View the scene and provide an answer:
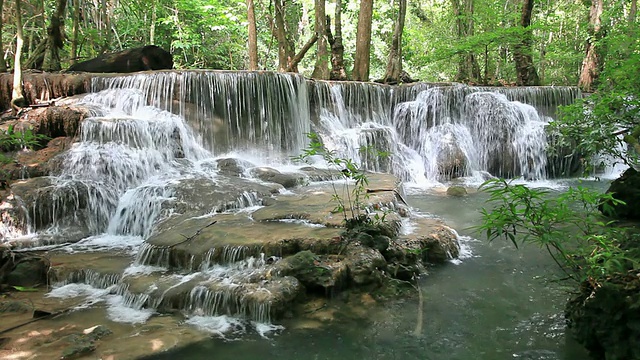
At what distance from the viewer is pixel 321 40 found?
13734mm

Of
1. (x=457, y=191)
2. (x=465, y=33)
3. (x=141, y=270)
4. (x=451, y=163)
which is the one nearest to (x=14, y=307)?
(x=141, y=270)

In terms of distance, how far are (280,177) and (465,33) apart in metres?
14.2

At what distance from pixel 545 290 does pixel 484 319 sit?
101cm

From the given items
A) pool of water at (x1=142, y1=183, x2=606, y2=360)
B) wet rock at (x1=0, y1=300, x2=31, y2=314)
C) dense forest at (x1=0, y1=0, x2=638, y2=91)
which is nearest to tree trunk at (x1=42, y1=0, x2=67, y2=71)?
dense forest at (x1=0, y1=0, x2=638, y2=91)

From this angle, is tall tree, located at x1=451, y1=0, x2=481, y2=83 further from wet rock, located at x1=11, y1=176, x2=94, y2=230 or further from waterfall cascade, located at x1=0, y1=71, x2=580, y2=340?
wet rock, located at x1=11, y1=176, x2=94, y2=230

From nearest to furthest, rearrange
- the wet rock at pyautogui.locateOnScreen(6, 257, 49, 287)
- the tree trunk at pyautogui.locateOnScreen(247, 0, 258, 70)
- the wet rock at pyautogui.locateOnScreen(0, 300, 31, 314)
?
the wet rock at pyautogui.locateOnScreen(0, 300, 31, 314), the wet rock at pyautogui.locateOnScreen(6, 257, 49, 287), the tree trunk at pyautogui.locateOnScreen(247, 0, 258, 70)

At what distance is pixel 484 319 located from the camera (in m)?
3.92

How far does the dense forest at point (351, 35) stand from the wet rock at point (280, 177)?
525cm

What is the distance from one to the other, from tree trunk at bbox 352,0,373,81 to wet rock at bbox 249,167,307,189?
6755 mm

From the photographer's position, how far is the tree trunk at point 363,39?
1330 centimetres

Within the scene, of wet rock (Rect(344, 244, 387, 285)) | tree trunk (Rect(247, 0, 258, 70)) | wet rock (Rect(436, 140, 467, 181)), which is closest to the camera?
wet rock (Rect(344, 244, 387, 285))

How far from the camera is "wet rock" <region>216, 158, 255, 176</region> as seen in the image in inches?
313

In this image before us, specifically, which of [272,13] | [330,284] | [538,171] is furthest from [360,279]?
[272,13]

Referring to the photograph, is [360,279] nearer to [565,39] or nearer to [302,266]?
[302,266]
